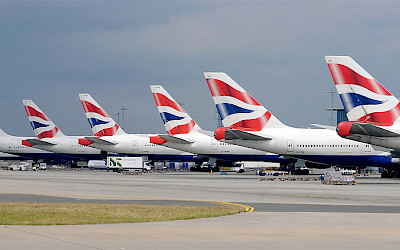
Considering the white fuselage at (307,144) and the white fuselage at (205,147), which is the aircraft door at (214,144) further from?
the white fuselage at (307,144)

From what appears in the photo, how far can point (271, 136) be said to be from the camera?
75688 millimetres

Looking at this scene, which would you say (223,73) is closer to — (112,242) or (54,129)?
(112,242)

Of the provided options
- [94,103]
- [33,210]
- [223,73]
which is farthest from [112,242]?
[94,103]

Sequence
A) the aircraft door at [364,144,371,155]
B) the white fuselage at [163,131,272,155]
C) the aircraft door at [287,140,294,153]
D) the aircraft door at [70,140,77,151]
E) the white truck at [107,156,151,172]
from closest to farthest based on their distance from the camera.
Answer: the aircraft door at [287,140,294,153] → the aircraft door at [364,144,371,155] → the white fuselage at [163,131,272,155] → the white truck at [107,156,151,172] → the aircraft door at [70,140,77,151]

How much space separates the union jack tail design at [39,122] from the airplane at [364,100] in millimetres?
87000

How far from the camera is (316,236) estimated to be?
62.5ft

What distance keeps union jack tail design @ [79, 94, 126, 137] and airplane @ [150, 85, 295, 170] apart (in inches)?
883

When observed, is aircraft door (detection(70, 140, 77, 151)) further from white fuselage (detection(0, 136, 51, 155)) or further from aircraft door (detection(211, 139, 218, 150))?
aircraft door (detection(211, 139, 218, 150))

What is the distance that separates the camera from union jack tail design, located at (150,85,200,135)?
96062 mm

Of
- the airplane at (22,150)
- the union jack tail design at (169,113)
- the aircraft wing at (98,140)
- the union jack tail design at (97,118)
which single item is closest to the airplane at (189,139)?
the union jack tail design at (169,113)

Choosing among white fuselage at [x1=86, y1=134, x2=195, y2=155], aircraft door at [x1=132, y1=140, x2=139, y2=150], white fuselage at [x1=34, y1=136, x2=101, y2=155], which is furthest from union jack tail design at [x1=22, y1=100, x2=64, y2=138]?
aircraft door at [x1=132, y1=140, x2=139, y2=150]

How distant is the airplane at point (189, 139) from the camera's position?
94938 millimetres

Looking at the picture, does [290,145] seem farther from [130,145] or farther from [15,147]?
[15,147]

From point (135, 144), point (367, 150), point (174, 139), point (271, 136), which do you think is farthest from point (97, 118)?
point (367, 150)
